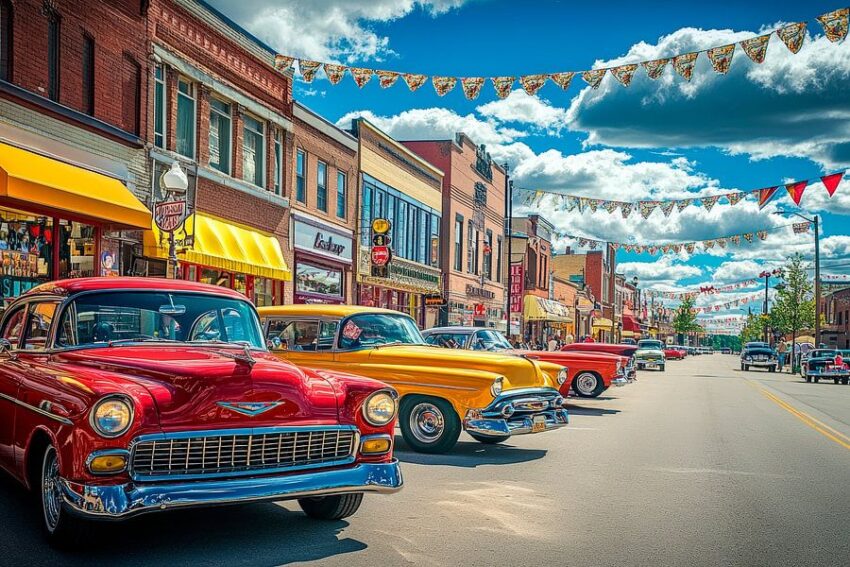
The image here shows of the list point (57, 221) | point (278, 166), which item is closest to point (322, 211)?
point (278, 166)

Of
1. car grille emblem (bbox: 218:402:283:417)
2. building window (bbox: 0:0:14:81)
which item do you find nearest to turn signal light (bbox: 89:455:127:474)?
car grille emblem (bbox: 218:402:283:417)

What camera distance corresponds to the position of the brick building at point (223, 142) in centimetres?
1858

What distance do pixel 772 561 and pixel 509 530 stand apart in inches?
73.1

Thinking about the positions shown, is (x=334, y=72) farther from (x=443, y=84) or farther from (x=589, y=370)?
(x=589, y=370)

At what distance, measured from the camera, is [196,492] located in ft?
15.8

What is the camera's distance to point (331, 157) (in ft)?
90.8

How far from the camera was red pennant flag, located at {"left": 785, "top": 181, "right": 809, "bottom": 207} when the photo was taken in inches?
993

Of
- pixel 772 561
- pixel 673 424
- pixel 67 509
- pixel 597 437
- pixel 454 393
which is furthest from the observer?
pixel 673 424

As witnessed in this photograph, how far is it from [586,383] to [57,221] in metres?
11.8

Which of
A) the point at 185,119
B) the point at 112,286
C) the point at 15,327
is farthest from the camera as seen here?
the point at 185,119

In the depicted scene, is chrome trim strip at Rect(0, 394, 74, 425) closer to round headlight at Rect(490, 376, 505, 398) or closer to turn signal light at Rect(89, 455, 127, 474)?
turn signal light at Rect(89, 455, 127, 474)

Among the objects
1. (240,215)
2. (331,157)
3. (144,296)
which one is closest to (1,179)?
(144,296)

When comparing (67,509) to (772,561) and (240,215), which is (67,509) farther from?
(240,215)

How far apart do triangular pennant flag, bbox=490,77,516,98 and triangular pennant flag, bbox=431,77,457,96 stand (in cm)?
101
